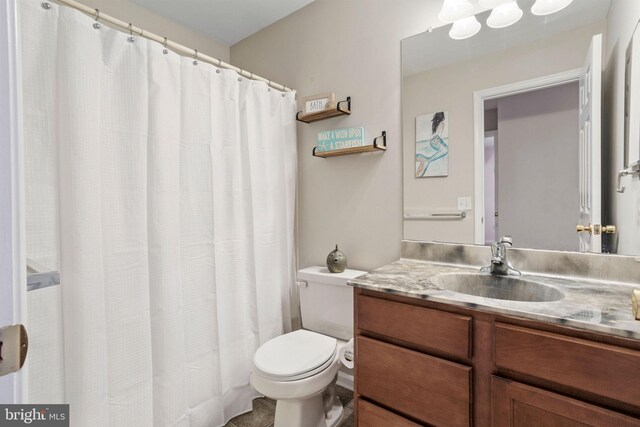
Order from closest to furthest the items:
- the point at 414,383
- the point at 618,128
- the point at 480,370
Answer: the point at 480,370
the point at 414,383
the point at 618,128

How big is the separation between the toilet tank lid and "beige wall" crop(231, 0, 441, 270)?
114 mm

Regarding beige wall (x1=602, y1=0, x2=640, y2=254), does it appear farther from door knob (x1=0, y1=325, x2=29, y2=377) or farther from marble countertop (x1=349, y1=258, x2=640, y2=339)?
door knob (x1=0, y1=325, x2=29, y2=377)

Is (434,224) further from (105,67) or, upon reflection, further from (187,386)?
(105,67)

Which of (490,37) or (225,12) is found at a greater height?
(225,12)

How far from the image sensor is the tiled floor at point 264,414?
65.9 inches

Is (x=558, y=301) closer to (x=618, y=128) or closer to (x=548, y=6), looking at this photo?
(x=618, y=128)

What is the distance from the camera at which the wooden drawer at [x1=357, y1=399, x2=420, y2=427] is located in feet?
3.62

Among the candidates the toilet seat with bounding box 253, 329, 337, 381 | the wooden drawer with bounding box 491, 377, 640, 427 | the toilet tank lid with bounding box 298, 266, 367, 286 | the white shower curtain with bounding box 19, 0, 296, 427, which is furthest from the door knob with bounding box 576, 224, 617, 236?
the white shower curtain with bounding box 19, 0, 296, 427

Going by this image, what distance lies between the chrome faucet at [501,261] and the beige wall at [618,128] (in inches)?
14.3

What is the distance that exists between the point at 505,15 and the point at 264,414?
240cm

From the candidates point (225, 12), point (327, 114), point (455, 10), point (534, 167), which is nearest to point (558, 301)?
point (534, 167)

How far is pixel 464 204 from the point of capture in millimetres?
1553

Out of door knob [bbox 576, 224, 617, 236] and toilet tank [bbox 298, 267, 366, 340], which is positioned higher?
door knob [bbox 576, 224, 617, 236]

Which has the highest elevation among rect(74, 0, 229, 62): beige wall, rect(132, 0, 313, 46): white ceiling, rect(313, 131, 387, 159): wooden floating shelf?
rect(132, 0, 313, 46): white ceiling
